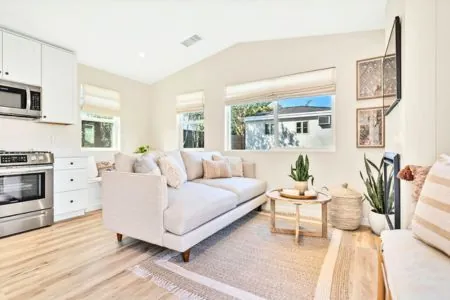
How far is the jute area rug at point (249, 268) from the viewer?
164cm

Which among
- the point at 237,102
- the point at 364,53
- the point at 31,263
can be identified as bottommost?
the point at 31,263

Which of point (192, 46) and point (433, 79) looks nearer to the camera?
point (433, 79)

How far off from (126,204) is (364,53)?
331 cm

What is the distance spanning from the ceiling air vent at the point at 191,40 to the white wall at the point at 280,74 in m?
0.63

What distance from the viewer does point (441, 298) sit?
0.80 metres

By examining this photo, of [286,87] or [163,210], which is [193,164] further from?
[286,87]

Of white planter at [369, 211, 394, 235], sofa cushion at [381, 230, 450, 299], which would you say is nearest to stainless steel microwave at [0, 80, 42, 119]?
sofa cushion at [381, 230, 450, 299]

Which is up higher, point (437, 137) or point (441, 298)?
point (437, 137)

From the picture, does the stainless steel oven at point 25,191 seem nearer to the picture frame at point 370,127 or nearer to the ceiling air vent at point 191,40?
the ceiling air vent at point 191,40

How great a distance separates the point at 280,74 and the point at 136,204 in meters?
2.75

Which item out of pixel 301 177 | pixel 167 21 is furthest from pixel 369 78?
pixel 167 21

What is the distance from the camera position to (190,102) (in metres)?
4.57

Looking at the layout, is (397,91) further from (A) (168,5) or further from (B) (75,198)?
(B) (75,198)

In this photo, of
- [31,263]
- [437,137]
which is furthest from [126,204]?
[437,137]
